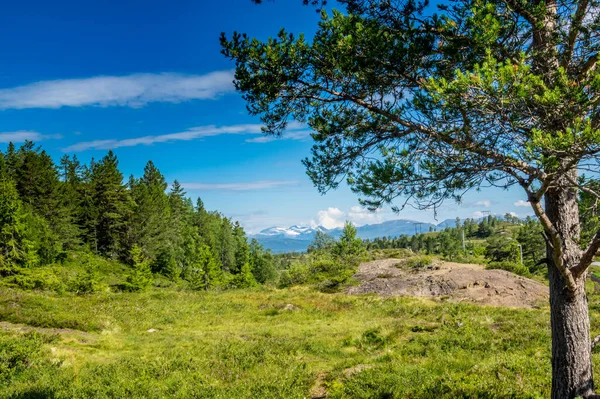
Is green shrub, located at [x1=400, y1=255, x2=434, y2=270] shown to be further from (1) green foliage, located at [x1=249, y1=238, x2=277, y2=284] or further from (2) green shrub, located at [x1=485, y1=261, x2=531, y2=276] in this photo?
(1) green foliage, located at [x1=249, y1=238, x2=277, y2=284]

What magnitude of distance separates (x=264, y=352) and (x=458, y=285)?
23.3 metres

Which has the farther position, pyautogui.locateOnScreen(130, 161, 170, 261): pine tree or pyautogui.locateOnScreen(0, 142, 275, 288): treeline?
pyautogui.locateOnScreen(130, 161, 170, 261): pine tree

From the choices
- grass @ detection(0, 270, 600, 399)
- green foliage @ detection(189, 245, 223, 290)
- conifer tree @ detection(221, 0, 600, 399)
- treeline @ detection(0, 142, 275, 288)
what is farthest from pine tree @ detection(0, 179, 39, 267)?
conifer tree @ detection(221, 0, 600, 399)

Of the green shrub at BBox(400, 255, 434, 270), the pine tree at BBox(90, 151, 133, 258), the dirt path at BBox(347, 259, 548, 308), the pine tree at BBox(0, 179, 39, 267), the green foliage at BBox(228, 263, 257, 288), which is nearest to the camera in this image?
the dirt path at BBox(347, 259, 548, 308)

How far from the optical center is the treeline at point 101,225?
36.0m

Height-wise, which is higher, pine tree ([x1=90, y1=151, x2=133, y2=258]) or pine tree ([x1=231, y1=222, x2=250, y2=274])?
pine tree ([x1=90, y1=151, x2=133, y2=258])

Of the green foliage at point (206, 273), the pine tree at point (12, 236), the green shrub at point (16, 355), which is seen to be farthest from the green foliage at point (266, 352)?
the green foliage at point (206, 273)

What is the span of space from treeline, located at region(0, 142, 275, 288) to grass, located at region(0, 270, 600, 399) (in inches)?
767

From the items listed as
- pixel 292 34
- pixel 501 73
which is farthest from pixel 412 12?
pixel 501 73

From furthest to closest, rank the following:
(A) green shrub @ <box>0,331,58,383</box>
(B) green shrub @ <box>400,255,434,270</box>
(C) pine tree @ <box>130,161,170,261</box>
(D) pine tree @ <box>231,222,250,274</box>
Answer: (D) pine tree @ <box>231,222,250,274</box> < (C) pine tree @ <box>130,161,170,261</box> < (B) green shrub @ <box>400,255,434,270</box> < (A) green shrub @ <box>0,331,58,383</box>

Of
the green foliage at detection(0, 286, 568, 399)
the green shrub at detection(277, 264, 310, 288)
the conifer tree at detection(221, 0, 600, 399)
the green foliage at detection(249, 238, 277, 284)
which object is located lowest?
the green foliage at detection(249, 238, 277, 284)

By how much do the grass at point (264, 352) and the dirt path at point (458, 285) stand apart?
552 cm

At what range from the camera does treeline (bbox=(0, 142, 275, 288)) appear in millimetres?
36000

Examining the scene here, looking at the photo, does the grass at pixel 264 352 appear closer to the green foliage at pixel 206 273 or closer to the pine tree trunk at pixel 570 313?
the pine tree trunk at pixel 570 313
